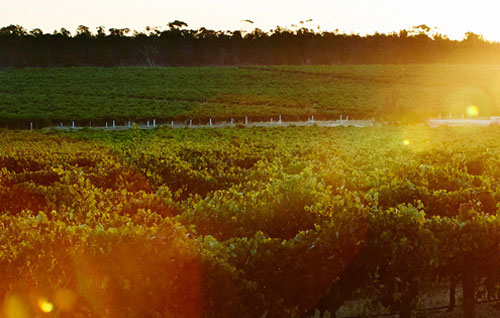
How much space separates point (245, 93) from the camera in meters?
98.1

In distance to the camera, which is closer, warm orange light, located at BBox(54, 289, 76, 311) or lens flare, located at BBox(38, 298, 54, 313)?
lens flare, located at BBox(38, 298, 54, 313)

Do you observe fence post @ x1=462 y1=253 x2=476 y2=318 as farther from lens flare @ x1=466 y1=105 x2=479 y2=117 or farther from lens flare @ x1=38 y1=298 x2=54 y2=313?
lens flare @ x1=466 y1=105 x2=479 y2=117

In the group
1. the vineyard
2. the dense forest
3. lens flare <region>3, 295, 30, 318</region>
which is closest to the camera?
lens flare <region>3, 295, 30, 318</region>

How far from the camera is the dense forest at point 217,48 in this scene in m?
145

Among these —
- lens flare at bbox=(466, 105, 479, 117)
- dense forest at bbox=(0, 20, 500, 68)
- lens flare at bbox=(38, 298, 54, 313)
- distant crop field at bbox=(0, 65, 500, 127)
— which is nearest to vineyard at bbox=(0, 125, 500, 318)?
lens flare at bbox=(38, 298, 54, 313)

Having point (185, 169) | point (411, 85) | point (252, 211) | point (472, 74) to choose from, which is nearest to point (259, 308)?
point (252, 211)

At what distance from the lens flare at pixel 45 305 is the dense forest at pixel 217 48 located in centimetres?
14273

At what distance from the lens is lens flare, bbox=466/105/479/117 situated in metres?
83.1

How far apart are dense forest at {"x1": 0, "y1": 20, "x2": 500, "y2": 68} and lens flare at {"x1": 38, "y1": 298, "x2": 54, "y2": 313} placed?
468ft

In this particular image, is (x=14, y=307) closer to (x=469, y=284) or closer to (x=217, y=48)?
(x=469, y=284)

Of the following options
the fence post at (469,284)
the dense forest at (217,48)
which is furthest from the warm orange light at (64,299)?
the dense forest at (217,48)

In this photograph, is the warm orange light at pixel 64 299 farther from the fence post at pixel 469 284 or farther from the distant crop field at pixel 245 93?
the distant crop field at pixel 245 93

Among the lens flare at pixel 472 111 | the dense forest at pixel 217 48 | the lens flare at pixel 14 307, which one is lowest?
the lens flare at pixel 472 111

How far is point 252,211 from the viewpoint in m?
11.4
